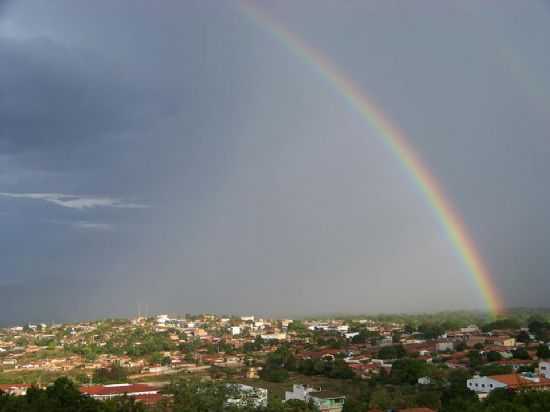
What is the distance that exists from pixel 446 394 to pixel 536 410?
744 centimetres

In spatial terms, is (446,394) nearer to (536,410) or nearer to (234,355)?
(536,410)

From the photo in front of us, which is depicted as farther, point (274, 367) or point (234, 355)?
point (234, 355)

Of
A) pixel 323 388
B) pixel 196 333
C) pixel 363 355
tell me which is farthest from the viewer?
pixel 196 333

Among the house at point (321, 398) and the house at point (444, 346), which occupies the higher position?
the house at point (444, 346)

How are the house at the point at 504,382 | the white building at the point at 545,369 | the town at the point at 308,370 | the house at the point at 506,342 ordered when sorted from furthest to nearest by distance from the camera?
the house at the point at 506,342
the white building at the point at 545,369
the house at the point at 504,382
the town at the point at 308,370

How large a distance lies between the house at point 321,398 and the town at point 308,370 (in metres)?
0.05

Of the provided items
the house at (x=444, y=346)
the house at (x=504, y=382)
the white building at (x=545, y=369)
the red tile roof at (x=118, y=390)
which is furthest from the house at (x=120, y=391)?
the house at (x=444, y=346)

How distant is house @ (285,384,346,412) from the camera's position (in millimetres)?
24159

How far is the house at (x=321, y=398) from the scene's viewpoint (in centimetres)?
2416

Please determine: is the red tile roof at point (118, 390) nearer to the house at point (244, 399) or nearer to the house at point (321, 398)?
the house at point (321, 398)

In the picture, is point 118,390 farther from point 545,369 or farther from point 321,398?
point 545,369

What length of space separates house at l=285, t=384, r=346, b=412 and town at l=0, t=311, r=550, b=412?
0.15 ft

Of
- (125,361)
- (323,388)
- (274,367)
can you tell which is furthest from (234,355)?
(323,388)

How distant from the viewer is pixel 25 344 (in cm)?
6469
